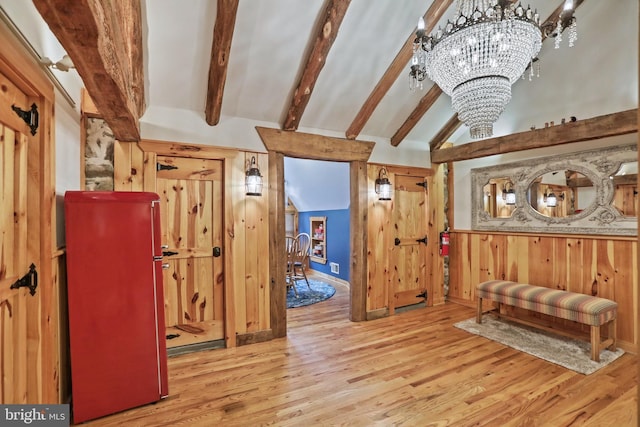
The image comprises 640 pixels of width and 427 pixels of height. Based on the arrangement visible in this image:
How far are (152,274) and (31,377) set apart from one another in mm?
772

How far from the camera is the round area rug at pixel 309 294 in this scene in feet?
15.3

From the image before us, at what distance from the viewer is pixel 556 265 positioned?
11.4ft

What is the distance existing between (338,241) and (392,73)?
3.64m

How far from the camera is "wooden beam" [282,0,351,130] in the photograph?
2299 millimetres

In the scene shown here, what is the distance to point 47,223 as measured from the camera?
167 cm

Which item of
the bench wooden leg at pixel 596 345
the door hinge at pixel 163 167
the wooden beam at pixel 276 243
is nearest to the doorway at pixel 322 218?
the wooden beam at pixel 276 243

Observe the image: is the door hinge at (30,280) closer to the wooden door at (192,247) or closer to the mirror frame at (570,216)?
the wooden door at (192,247)

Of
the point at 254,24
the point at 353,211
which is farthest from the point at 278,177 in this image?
the point at 254,24

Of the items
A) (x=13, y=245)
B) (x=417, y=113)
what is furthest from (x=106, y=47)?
(x=417, y=113)

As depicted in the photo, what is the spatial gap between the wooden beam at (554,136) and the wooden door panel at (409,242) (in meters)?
0.69

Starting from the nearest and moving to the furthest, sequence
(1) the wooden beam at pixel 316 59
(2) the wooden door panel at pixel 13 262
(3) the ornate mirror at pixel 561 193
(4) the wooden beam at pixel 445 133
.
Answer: (2) the wooden door panel at pixel 13 262 < (1) the wooden beam at pixel 316 59 < (3) the ornate mirror at pixel 561 193 < (4) the wooden beam at pixel 445 133

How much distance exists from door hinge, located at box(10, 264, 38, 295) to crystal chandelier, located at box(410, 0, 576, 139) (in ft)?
8.46

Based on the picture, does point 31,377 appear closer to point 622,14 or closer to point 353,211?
point 353,211

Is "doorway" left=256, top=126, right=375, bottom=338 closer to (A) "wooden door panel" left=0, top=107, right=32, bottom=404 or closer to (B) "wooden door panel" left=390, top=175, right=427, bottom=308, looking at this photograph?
(B) "wooden door panel" left=390, top=175, right=427, bottom=308
